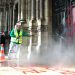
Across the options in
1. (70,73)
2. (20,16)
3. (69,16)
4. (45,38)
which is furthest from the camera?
(20,16)

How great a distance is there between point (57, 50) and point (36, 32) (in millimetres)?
1872

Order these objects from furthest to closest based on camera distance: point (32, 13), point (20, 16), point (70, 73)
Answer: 1. point (20, 16)
2. point (32, 13)
3. point (70, 73)

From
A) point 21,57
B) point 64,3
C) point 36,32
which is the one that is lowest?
point 21,57

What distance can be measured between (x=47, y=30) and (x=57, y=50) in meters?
1.26

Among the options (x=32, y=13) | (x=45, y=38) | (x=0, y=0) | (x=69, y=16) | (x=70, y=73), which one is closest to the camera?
(x=70, y=73)

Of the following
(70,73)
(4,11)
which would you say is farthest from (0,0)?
(70,73)

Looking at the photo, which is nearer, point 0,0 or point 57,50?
point 57,50

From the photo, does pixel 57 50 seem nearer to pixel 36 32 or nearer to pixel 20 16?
pixel 36 32

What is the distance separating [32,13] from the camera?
2030 centimetres

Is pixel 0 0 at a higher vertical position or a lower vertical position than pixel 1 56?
higher

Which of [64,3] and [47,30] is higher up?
[64,3]

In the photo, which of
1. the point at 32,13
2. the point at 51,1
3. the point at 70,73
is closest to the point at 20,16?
the point at 32,13

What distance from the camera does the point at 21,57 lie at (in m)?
19.2

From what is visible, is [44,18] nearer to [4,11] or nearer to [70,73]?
[70,73]
